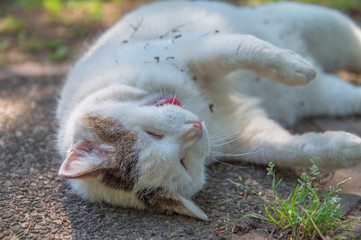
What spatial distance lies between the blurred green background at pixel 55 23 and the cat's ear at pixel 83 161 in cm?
284

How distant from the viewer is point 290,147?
262 cm

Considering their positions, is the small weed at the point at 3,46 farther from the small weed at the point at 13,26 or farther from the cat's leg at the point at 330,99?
the cat's leg at the point at 330,99

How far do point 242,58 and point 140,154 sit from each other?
977mm

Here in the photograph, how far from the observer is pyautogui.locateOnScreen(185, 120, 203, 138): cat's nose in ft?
6.92

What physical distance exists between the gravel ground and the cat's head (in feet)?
0.35

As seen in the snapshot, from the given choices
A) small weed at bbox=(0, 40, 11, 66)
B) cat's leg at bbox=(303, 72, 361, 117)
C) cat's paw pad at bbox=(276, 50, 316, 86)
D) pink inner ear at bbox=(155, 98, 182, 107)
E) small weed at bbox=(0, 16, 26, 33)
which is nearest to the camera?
pink inner ear at bbox=(155, 98, 182, 107)

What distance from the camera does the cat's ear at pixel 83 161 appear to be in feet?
6.72

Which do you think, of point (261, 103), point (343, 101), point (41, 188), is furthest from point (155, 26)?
point (343, 101)

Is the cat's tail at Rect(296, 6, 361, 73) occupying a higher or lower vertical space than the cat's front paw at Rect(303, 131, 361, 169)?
higher

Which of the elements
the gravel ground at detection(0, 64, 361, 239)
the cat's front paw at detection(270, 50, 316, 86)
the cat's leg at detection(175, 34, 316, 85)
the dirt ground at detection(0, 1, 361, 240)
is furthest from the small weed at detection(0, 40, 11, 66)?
the cat's front paw at detection(270, 50, 316, 86)

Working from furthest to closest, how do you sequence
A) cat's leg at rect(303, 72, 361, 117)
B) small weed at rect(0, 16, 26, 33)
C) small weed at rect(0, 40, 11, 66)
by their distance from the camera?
1. small weed at rect(0, 16, 26, 33)
2. small weed at rect(0, 40, 11, 66)
3. cat's leg at rect(303, 72, 361, 117)

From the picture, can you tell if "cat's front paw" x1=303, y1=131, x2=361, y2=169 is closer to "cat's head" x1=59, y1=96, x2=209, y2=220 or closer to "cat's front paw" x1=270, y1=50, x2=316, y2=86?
"cat's front paw" x1=270, y1=50, x2=316, y2=86

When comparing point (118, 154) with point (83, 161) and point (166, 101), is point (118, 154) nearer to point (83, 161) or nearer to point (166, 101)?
point (83, 161)

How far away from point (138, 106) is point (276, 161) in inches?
41.1
